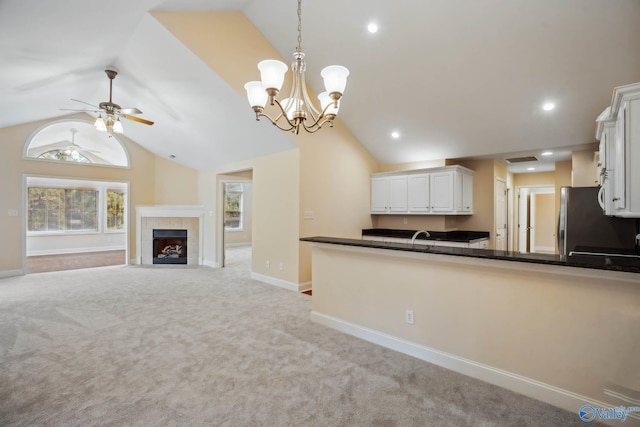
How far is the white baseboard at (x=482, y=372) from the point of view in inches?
77.2

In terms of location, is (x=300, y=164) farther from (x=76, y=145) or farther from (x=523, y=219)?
(x=523, y=219)

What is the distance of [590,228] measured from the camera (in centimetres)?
359

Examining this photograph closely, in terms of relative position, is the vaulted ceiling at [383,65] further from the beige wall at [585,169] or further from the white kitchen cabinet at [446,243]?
the white kitchen cabinet at [446,243]

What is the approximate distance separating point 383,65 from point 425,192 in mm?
2531

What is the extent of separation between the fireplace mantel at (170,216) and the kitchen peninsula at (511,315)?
5359mm

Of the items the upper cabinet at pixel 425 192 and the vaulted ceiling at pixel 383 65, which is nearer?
the vaulted ceiling at pixel 383 65

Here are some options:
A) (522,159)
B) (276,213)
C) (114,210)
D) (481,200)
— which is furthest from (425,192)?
(114,210)

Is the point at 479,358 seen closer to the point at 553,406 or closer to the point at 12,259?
the point at 553,406

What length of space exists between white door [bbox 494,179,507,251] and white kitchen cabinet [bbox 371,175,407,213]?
1883 millimetres

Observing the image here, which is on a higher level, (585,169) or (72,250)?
(585,169)

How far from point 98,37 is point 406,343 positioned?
4.59 meters

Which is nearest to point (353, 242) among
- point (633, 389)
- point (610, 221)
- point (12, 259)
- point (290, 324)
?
point (290, 324)

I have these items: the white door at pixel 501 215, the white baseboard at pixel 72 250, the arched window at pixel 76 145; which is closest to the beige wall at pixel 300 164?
the white door at pixel 501 215

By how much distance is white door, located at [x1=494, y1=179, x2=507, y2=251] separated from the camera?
19.9ft
